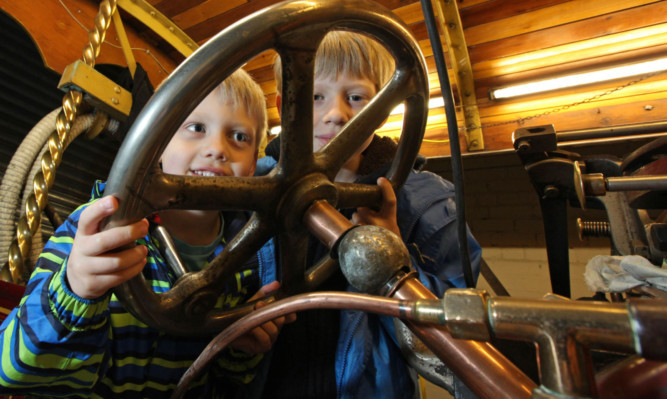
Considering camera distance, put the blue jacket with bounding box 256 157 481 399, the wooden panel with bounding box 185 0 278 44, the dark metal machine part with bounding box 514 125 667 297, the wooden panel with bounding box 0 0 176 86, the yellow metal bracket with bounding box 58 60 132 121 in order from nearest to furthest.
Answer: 1. the blue jacket with bounding box 256 157 481 399
2. the dark metal machine part with bounding box 514 125 667 297
3. the yellow metal bracket with bounding box 58 60 132 121
4. the wooden panel with bounding box 0 0 176 86
5. the wooden panel with bounding box 185 0 278 44

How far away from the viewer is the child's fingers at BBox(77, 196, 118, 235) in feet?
1.13

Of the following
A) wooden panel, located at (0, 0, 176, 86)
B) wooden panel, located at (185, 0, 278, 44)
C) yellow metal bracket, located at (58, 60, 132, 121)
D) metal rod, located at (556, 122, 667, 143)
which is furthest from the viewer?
wooden panel, located at (185, 0, 278, 44)

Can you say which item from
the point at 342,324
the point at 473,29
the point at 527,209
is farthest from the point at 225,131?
the point at 527,209

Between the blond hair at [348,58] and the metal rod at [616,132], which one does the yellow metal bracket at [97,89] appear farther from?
the metal rod at [616,132]

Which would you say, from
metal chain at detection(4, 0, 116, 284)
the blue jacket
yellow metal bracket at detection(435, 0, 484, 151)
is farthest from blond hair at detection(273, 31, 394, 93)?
yellow metal bracket at detection(435, 0, 484, 151)

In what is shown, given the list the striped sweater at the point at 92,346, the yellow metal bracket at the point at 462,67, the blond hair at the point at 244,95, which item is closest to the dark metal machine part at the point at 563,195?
the blond hair at the point at 244,95

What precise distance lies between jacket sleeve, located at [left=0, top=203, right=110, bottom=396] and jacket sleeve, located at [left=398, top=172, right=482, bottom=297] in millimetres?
613

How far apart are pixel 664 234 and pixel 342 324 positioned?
0.67 metres

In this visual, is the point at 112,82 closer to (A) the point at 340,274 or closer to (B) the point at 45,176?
(B) the point at 45,176

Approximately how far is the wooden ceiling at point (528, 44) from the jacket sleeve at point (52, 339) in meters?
1.70

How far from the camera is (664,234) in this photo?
0.67 metres

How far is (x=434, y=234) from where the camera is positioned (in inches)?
32.6

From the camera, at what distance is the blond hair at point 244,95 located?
0.81m

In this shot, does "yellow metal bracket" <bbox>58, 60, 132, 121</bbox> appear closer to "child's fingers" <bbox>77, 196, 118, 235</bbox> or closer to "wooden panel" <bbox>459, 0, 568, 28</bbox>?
"child's fingers" <bbox>77, 196, 118, 235</bbox>
